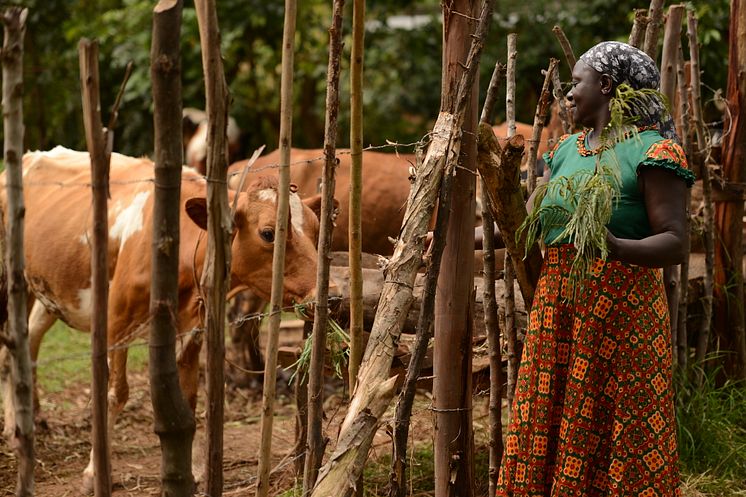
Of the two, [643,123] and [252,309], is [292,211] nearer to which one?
[643,123]

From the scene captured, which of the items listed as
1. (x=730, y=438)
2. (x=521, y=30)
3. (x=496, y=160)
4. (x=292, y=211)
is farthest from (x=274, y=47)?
(x=496, y=160)

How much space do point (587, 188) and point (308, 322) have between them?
203cm

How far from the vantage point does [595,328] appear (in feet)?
10.2

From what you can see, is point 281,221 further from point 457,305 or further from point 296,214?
point 296,214

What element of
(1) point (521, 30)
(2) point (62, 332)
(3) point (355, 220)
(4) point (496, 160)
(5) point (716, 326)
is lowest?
(2) point (62, 332)

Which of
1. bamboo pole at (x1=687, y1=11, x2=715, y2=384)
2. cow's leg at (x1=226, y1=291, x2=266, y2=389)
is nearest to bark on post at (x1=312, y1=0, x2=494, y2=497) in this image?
bamboo pole at (x1=687, y1=11, x2=715, y2=384)

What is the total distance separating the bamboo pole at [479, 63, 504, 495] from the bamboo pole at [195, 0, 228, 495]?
1.32 m

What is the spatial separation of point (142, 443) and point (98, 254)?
4.20 meters

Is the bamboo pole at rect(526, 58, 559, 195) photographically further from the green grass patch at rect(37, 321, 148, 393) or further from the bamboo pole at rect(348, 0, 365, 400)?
the green grass patch at rect(37, 321, 148, 393)

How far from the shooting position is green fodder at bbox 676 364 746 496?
459cm

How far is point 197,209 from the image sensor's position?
16.0 feet

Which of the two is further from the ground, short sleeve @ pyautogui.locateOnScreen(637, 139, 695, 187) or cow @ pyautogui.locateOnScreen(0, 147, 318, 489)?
short sleeve @ pyautogui.locateOnScreen(637, 139, 695, 187)

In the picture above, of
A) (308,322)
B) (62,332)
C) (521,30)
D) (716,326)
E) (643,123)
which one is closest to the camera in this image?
(643,123)

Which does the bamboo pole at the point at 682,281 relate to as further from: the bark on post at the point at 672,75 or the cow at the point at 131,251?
the cow at the point at 131,251
